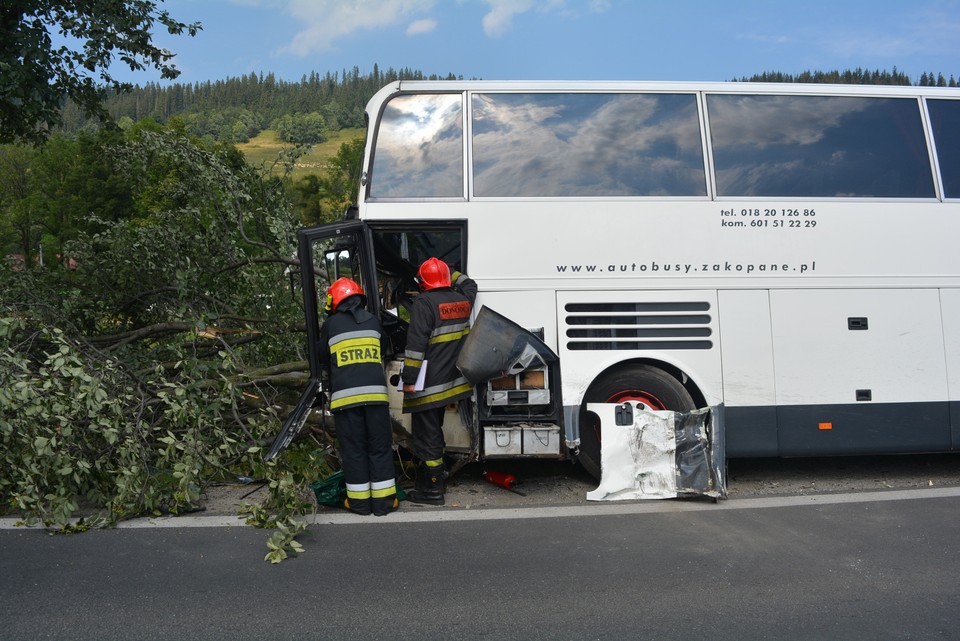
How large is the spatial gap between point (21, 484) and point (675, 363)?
5.07 metres

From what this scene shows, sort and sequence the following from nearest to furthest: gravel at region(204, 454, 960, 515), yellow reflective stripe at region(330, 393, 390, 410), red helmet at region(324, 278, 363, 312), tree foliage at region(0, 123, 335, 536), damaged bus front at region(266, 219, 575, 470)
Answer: tree foliage at region(0, 123, 335, 536) → yellow reflective stripe at region(330, 393, 390, 410) → red helmet at region(324, 278, 363, 312) → damaged bus front at region(266, 219, 575, 470) → gravel at region(204, 454, 960, 515)

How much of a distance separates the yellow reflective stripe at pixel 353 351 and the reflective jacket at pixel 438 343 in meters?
0.37

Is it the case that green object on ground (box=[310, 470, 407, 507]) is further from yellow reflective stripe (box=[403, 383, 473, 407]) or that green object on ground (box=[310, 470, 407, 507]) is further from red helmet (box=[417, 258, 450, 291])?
red helmet (box=[417, 258, 450, 291])

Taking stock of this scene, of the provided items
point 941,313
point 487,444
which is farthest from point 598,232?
point 941,313

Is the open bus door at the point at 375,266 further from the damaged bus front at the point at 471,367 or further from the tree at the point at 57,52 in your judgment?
the tree at the point at 57,52

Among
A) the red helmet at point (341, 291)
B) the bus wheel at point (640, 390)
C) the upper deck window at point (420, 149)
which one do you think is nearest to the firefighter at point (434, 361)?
the red helmet at point (341, 291)

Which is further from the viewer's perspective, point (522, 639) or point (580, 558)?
point (580, 558)

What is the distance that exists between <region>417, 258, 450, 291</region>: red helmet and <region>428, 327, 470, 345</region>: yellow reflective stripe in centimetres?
40

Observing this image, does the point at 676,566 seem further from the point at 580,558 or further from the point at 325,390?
the point at 325,390

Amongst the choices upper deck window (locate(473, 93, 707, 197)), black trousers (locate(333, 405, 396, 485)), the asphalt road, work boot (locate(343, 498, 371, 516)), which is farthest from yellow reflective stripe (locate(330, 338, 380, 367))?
upper deck window (locate(473, 93, 707, 197))

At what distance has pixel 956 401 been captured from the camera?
23.2 ft

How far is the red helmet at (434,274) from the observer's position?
21.8ft

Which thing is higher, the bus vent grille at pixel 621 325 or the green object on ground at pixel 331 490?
the bus vent grille at pixel 621 325

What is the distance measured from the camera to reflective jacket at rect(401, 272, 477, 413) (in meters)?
6.55
